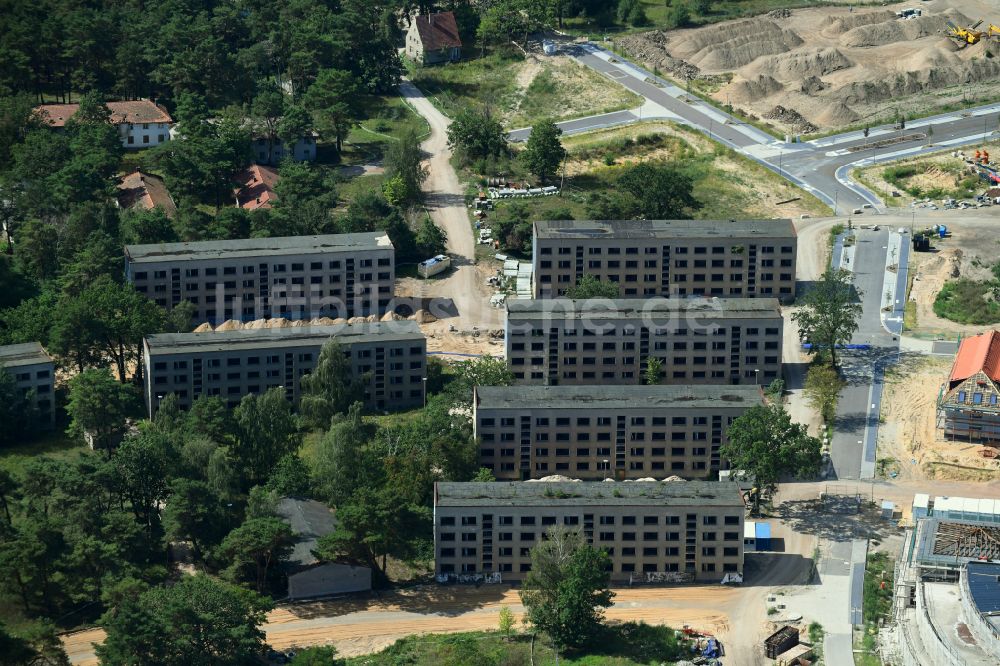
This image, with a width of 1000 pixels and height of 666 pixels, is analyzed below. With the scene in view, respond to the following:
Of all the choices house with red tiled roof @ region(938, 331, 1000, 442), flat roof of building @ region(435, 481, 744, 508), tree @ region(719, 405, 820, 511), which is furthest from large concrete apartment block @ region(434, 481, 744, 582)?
house with red tiled roof @ region(938, 331, 1000, 442)

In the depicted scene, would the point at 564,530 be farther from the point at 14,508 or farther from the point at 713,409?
the point at 14,508

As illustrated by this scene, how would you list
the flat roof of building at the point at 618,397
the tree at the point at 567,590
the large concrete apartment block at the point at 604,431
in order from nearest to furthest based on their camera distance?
1. the tree at the point at 567,590
2. the large concrete apartment block at the point at 604,431
3. the flat roof of building at the point at 618,397

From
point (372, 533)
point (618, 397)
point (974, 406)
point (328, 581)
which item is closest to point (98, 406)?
point (328, 581)

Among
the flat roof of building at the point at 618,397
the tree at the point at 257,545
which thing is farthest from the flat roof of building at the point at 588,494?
the flat roof of building at the point at 618,397

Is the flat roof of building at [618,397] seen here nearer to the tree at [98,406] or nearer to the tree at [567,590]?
the tree at [567,590]

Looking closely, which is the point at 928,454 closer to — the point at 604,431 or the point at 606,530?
the point at 604,431

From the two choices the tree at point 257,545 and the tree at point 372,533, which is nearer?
the tree at point 257,545
